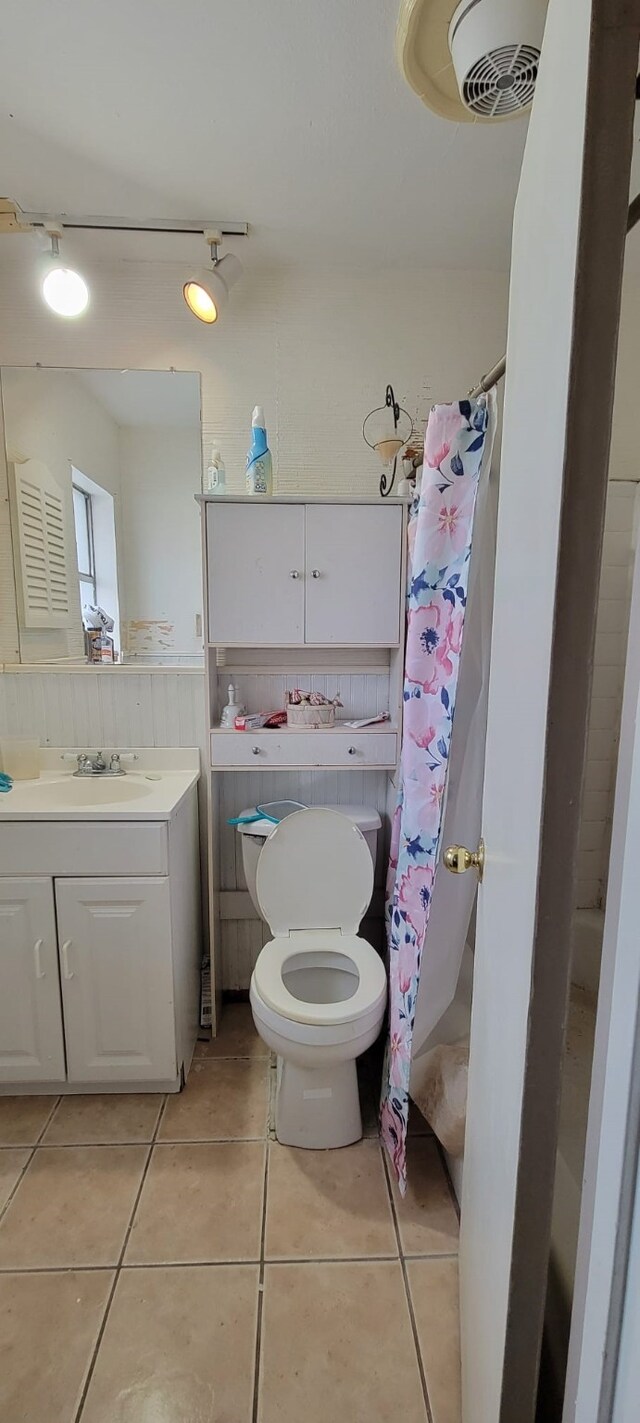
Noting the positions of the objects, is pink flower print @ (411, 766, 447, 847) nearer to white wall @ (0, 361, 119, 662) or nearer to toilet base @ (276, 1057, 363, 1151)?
toilet base @ (276, 1057, 363, 1151)

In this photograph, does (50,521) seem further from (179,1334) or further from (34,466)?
(179,1334)

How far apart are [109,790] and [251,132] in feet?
5.58

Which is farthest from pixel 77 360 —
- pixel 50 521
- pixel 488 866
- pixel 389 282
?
pixel 488 866

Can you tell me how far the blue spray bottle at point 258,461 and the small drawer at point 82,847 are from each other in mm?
983

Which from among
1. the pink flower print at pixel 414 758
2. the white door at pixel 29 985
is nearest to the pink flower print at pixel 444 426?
the pink flower print at pixel 414 758

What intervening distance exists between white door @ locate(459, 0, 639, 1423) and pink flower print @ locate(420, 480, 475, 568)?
39 centimetres

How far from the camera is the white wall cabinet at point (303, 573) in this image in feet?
5.55

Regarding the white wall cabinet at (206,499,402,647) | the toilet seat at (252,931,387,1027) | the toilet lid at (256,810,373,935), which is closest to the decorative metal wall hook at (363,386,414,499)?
the white wall cabinet at (206,499,402,647)

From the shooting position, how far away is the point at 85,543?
1.87 meters

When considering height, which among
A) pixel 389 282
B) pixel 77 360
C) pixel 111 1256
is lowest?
pixel 111 1256

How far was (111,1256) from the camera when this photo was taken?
1249 mm

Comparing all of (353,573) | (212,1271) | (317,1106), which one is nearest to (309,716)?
(353,573)

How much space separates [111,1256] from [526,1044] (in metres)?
1.24

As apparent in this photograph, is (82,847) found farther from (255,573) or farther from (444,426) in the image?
(444,426)
